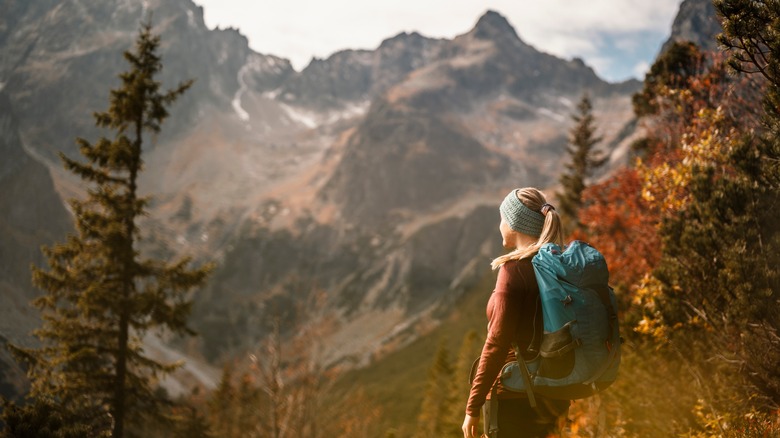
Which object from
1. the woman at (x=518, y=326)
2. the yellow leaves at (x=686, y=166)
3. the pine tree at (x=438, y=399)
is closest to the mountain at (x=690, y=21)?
the pine tree at (x=438, y=399)

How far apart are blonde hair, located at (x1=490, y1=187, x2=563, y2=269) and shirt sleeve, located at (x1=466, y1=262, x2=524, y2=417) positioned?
119 mm

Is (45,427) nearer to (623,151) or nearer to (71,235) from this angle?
(71,235)

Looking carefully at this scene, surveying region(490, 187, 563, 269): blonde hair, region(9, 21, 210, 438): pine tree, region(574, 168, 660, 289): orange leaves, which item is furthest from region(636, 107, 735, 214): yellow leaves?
region(9, 21, 210, 438): pine tree

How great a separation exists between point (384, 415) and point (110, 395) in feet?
231

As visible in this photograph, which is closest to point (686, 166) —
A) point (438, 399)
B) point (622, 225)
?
point (622, 225)

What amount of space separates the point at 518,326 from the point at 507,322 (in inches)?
6.1

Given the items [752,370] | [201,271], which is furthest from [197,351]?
[752,370]

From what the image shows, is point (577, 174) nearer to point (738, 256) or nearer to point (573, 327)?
point (738, 256)

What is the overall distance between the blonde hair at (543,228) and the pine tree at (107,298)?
11.1 meters

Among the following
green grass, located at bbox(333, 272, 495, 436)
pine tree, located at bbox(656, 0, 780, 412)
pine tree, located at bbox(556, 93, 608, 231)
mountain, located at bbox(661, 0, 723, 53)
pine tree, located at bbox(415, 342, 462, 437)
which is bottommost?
green grass, located at bbox(333, 272, 495, 436)

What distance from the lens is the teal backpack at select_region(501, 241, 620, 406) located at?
309 cm

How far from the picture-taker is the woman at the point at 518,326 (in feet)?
10.5

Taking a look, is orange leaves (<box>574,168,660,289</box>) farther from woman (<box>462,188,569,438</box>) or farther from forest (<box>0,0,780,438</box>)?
woman (<box>462,188,569,438</box>)

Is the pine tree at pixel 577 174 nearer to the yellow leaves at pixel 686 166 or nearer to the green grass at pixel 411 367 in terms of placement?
the yellow leaves at pixel 686 166
